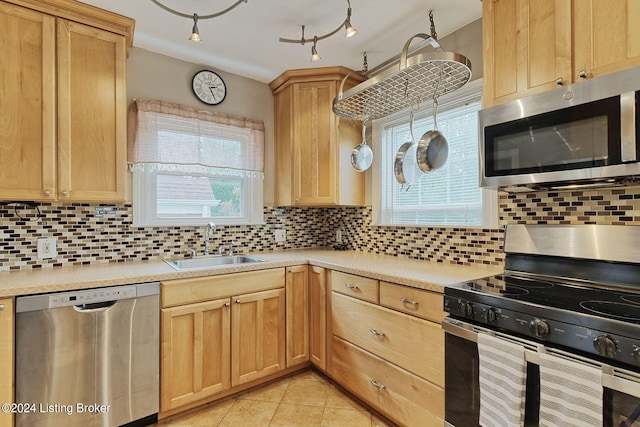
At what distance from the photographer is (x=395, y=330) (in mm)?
1761

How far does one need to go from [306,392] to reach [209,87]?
7.81 feet

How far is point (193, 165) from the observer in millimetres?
2508

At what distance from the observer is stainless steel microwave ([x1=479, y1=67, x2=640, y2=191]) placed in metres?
1.13

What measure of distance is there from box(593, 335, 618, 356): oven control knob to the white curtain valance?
2.43 m

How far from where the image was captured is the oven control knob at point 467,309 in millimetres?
1330

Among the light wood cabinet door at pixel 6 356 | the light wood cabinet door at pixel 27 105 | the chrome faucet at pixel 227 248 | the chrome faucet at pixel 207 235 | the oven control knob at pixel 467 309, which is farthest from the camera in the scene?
the chrome faucet at pixel 227 248

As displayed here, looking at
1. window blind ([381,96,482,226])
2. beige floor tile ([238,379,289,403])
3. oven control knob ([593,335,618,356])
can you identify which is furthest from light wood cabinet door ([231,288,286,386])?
→ oven control knob ([593,335,618,356])

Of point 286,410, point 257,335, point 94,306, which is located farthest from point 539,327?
point 94,306

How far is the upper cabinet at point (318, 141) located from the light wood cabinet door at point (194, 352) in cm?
114

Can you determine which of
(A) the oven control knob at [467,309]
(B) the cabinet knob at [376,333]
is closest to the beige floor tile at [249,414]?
(B) the cabinet knob at [376,333]

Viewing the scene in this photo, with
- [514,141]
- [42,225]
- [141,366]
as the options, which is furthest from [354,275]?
[42,225]

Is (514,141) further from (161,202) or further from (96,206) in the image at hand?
(96,206)

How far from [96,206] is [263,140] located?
4.43 feet

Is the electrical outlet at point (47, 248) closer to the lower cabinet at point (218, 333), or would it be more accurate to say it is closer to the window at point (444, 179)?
the lower cabinet at point (218, 333)
